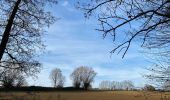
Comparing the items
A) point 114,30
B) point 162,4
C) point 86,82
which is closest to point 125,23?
point 114,30

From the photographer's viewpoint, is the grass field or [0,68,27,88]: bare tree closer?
the grass field

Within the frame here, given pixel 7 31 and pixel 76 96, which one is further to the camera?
pixel 76 96

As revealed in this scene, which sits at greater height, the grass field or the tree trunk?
the tree trunk

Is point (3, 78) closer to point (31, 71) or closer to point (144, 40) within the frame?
point (31, 71)

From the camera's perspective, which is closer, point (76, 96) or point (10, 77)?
point (10, 77)

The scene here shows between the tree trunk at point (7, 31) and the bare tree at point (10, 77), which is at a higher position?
the tree trunk at point (7, 31)

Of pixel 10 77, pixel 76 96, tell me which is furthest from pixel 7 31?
pixel 76 96

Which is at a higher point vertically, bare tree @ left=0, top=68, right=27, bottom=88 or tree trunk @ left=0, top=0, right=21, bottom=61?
tree trunk @ left=0, top=0, right=21, bottom=61

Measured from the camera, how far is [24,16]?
1655 cm

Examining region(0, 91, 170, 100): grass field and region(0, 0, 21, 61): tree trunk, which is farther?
region(0, 0, 21, 61): tree trunk

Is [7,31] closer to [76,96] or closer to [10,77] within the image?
[10,77]

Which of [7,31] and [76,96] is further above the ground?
[7,31]

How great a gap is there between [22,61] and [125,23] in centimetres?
900

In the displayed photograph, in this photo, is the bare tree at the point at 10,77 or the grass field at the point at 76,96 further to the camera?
the bare tree at the point at 10,77
